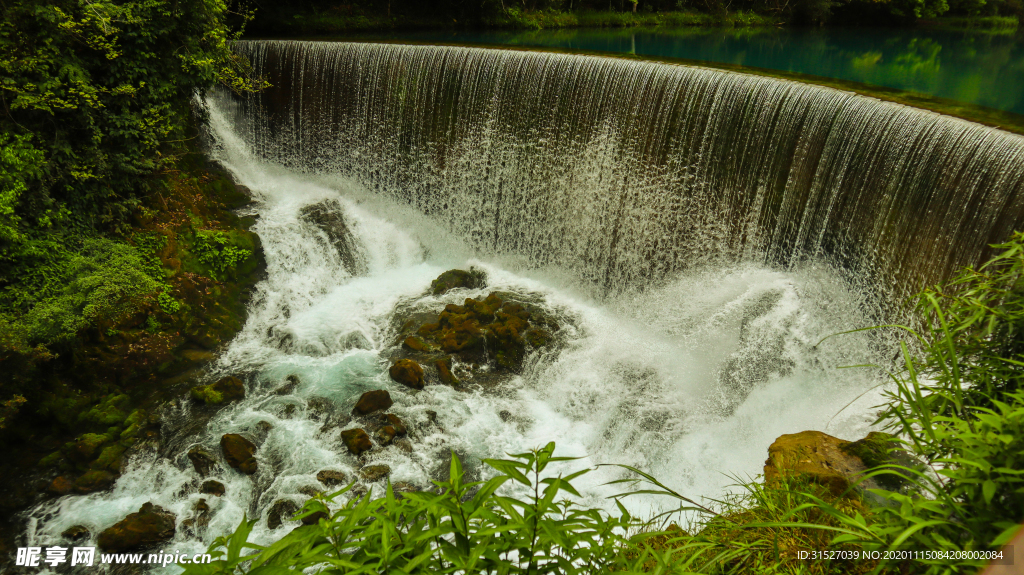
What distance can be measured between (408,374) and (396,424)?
2.74ft

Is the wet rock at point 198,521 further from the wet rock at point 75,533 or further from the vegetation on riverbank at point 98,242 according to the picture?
the vegetation on riverbank at point 98,242

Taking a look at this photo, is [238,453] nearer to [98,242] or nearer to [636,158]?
[98,242]

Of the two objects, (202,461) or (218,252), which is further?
(218,252)

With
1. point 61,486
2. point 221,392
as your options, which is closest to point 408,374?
point 221,392

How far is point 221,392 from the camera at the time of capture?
6.88m

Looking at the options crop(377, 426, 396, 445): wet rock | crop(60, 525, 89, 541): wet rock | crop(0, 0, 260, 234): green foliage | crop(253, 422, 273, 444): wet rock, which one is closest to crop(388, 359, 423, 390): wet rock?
crop(377, 426, 396, 445): wet rock

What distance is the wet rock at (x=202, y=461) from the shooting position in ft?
19.5

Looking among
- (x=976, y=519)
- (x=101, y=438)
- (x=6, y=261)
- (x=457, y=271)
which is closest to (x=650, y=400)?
(x=457, y=271)

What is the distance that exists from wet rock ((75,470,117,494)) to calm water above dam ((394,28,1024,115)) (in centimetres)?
1137

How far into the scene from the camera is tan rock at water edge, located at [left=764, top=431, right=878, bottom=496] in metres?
3.29

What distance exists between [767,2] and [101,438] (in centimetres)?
2711

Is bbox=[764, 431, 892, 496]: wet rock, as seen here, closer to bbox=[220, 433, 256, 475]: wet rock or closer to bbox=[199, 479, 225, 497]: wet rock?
bbox=[220, 433, 256, 475]: wet rock

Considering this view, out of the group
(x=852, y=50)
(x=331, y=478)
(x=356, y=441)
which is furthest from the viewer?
(x=852, y=50)

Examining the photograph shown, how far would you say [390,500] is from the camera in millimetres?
1293
